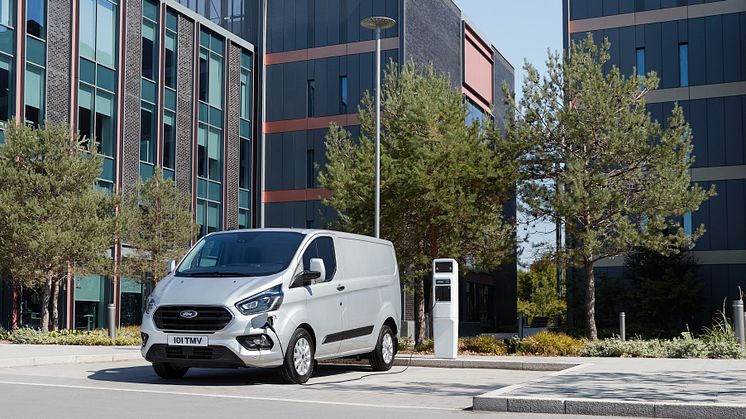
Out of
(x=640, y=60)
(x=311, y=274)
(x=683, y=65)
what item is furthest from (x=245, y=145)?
(x=311, y=274)

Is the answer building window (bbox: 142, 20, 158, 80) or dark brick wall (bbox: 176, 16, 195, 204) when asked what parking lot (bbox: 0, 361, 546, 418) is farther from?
dark brick wall (bbox: 176, 16, 195, 204)

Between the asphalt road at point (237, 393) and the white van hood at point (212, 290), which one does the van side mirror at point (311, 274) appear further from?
the asphalt road at point (237, 393)

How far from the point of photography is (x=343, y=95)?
44.7 metres

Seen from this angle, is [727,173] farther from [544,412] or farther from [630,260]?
[544,412]

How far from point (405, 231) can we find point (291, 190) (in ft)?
71.0

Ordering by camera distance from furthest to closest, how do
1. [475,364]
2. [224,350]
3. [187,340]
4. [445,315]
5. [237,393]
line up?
[445,315] → [475,364] → [187,340] → [224,350] → [237,393]

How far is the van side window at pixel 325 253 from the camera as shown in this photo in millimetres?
13602

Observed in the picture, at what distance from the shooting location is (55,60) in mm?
33938

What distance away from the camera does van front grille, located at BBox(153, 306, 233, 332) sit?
40.4ft

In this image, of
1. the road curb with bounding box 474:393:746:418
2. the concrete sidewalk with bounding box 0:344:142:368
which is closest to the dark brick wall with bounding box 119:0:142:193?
the concrete sidewalk with bounding box 0:344:142:368

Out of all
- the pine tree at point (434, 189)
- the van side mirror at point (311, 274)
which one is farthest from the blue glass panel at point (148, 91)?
the van side mirror at point (311, 274)

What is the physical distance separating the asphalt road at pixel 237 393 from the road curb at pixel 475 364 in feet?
1.05

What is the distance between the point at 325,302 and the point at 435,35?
35569mm

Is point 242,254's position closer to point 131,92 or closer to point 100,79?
point 100,79
